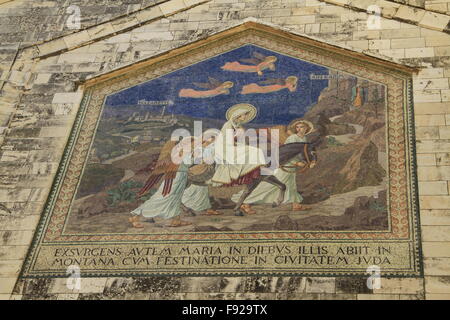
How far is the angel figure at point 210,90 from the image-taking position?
1190 cm

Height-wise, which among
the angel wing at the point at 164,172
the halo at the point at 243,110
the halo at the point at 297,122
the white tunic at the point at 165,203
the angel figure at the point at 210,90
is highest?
the angel figure at the point at 210,90

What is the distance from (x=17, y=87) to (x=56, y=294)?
11.1 ft

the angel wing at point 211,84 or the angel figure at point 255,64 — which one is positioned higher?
the angel figure at point 255,64

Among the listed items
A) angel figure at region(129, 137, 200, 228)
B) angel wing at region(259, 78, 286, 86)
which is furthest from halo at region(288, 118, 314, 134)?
angel figure at region(129, 137, 200, 228)

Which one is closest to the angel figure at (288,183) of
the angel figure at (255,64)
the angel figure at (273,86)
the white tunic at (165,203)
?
the white tunic at (165,203)

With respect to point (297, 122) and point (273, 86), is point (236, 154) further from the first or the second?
point (273, 86)

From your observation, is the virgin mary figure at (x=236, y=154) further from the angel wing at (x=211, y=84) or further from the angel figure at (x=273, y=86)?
the angel wing at (x=211, y=84)

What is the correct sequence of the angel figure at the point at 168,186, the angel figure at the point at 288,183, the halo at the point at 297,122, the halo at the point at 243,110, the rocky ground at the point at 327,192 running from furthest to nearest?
the halo at the point at 243,110 → the halo at the point at 297,122 → the angel figure at the point at 168,186 → the angel figure at the point at 288,183 → the rocky ground at the point at 327,192

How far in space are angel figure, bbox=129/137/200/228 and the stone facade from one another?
87cm

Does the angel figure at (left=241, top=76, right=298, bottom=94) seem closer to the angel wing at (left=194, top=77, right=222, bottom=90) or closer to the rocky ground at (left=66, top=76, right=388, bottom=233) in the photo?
the angel wing at (left=194, top=77, right=222, bottom=90)

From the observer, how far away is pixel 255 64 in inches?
479

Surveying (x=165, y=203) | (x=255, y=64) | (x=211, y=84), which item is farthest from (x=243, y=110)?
(x=165, y=203)

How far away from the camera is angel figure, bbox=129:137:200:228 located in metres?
10.7
